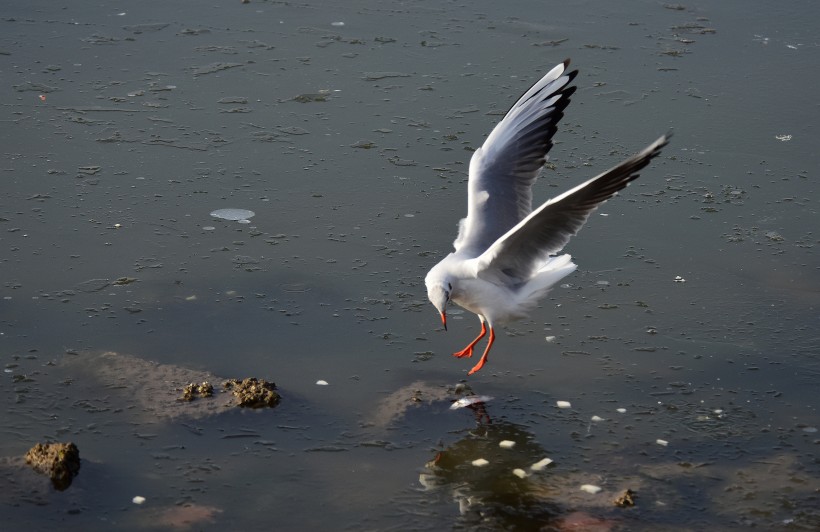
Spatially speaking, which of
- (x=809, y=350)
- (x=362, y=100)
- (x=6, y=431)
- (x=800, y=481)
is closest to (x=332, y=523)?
(x=6, y=431)

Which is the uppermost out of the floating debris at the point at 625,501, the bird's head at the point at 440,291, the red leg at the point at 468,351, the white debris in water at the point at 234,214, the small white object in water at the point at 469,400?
the bird's head at the point at 440,291

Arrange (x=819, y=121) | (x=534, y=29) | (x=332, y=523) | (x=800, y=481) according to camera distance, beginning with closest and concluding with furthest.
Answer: (x=332, y=523)
(x=800, y=481)
(x=819, y=121)
(x=534, y=29)

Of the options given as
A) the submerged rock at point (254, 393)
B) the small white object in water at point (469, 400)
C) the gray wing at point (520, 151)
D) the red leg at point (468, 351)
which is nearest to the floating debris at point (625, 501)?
the small white object in water at point (469, 400)

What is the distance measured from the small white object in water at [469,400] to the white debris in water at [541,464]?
510mm

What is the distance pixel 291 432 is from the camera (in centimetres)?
482

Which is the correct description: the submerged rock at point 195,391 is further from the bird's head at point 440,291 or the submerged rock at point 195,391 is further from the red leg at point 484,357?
the red leg at point 484,357

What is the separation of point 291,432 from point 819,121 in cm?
505

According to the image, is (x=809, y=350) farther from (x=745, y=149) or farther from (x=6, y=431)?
(x=6, y=431)

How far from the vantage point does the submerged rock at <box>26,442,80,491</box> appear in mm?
4391

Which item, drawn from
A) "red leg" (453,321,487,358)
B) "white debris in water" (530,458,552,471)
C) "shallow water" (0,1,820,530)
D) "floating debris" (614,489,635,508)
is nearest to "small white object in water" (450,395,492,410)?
"shallow water" (0,1,820,530)

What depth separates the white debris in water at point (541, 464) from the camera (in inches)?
183

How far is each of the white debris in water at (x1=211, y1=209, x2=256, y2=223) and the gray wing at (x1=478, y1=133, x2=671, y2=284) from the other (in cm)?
198

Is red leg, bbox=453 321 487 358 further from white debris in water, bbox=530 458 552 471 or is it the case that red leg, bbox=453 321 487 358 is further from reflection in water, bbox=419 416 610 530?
white debris in water, bbox=530 458 552 471

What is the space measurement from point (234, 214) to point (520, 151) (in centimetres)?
186
